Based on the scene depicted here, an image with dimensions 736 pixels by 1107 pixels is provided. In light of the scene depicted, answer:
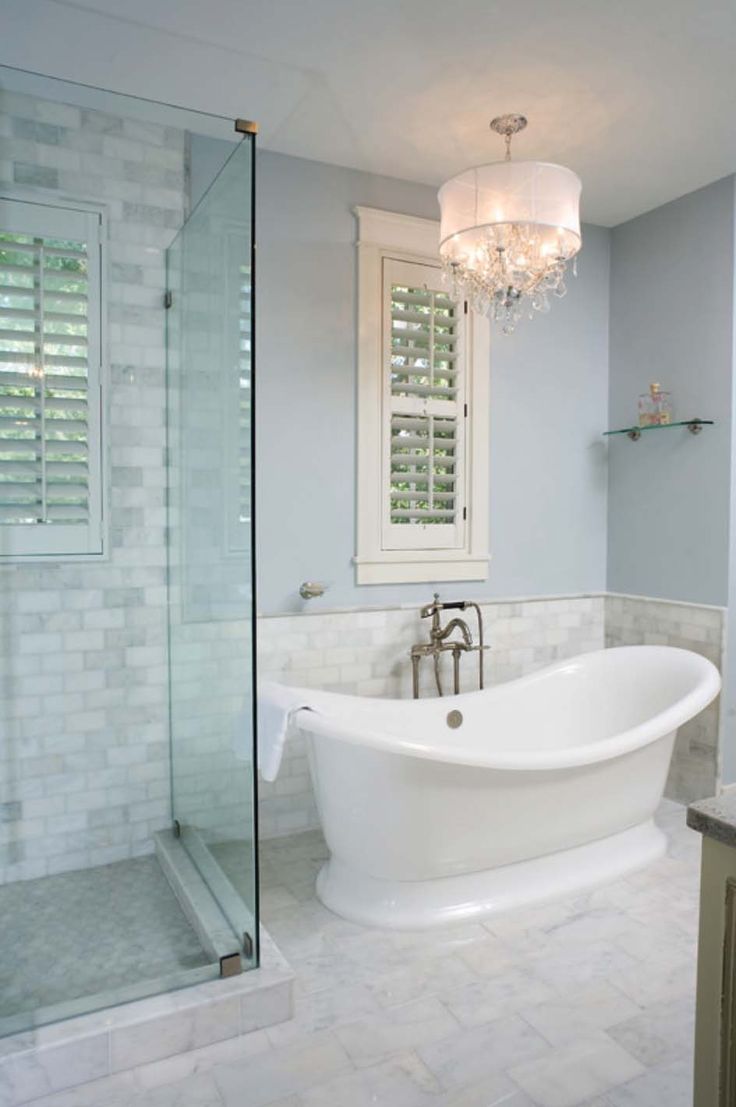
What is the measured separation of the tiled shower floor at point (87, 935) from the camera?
6.62 feet

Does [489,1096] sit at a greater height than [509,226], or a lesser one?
lesser

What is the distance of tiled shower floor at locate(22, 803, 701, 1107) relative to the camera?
1794 mm

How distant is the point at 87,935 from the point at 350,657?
1.50m

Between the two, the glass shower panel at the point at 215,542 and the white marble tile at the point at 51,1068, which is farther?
the glass shower panel at the point at 215,542

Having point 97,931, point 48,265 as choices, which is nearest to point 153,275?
point 48,265

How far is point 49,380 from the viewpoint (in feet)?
8.48

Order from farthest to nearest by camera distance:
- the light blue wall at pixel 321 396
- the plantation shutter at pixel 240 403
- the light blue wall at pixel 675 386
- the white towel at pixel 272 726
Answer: the light blue wall at pixel 675 386 → the light blue wall at pixel 321 396 → the white towel at pixel 272 726 → the plantation shutter at pixel 240 403

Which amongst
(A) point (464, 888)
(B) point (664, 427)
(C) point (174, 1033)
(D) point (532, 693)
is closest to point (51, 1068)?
(C) point (174, 1033)

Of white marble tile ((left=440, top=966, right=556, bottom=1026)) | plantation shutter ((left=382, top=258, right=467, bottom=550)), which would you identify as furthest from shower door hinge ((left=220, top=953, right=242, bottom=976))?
plantation shutter ((left=382, top=258, right=467, bottom=550))

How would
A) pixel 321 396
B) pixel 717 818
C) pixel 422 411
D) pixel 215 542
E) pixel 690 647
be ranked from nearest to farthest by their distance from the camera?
pixel 717 818
pixel 215 542
pixel 321 396
pixel 422 411
pixel 690 647

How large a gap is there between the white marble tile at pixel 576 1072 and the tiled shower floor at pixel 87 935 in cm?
92

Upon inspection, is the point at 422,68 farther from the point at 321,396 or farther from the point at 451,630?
the point at 451,630

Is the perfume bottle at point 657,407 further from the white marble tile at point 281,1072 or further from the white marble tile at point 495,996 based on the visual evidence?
the white marble tile at point 281,1072

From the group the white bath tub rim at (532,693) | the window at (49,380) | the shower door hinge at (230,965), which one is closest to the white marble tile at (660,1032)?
the white bath tub rim at (532,693)
